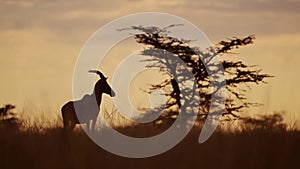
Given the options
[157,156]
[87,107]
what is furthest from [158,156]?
[87,107]

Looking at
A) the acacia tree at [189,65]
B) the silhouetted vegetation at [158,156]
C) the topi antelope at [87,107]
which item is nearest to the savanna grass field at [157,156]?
the silhouetted vegetation at [158,156]

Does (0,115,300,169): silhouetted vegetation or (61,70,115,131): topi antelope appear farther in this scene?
(61,70,115,131): topi antelope

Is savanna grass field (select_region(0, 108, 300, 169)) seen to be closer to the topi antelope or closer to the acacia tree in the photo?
the topi antelope

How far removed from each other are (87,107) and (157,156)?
5.30 metres

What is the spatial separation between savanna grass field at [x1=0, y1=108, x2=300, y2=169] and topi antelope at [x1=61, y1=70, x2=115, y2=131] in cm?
204

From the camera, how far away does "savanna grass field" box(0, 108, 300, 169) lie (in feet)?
29.5

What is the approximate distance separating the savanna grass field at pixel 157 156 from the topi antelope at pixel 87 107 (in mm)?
2038

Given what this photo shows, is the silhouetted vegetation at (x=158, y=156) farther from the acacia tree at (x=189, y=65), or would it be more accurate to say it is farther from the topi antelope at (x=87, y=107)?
the acacia tree at (x=189, y=65)

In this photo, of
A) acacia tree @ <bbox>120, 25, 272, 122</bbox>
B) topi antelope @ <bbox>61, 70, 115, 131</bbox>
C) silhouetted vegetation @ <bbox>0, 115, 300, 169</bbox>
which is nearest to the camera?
silhouetted vegetation @ <bbox>0, 115, 300, 169</bbox>

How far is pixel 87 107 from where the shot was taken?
1459cm

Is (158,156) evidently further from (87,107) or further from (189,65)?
(189,65)

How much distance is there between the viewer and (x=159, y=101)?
25.2 m

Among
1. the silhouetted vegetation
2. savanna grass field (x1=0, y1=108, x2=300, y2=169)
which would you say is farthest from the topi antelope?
the silhouetted vegetation

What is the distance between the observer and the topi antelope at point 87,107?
43.6ft
